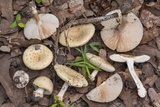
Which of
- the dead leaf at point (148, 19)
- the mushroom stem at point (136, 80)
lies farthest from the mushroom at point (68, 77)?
the dead leaf at point (148, 19)

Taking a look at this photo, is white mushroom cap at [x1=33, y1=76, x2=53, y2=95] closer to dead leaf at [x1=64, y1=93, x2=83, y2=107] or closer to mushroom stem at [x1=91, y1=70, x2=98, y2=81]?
dead leaf at [x1=64, y1=93, x2=83, y2=107]

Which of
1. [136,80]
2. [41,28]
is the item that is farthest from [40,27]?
[136,80]

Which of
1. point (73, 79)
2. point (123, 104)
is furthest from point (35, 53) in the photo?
point (123, 104)

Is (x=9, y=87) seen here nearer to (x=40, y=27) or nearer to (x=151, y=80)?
(x=40, y=27)

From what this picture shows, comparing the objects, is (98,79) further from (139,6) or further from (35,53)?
(139,6)

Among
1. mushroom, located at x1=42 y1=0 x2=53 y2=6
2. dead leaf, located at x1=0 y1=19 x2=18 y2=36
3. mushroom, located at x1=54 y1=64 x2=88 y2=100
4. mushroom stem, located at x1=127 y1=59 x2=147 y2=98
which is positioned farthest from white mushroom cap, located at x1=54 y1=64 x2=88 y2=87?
mushroom, located at x1=42 y1=0 x2=53 y2=6

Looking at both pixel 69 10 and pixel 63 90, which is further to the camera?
pixel 69 10
